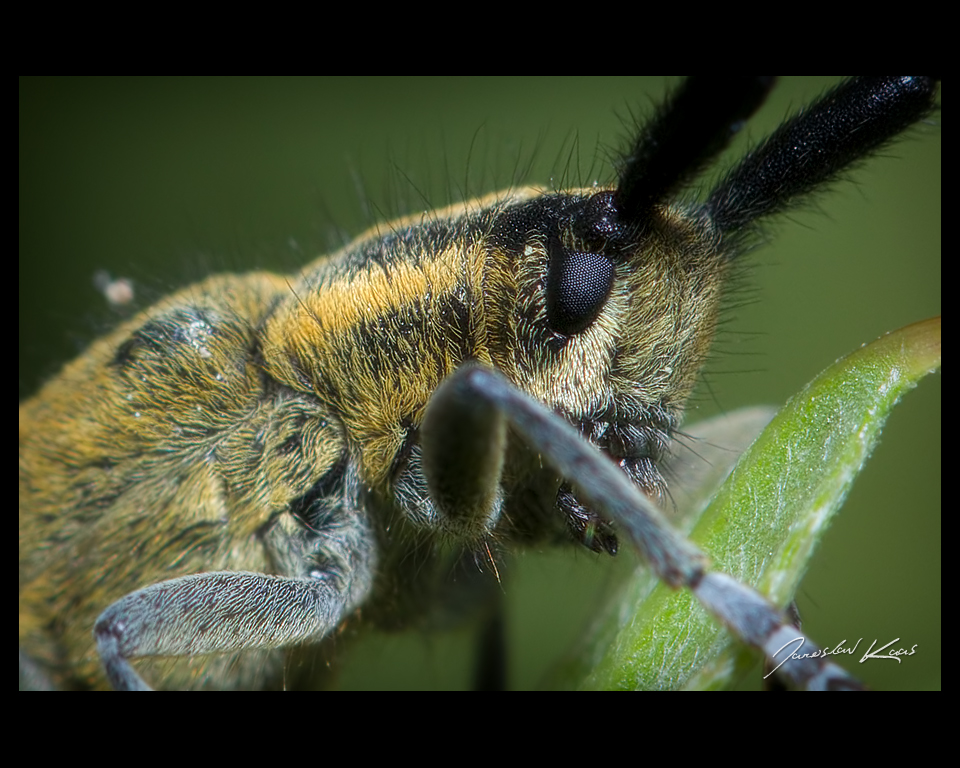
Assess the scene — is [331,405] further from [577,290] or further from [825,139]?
[825,139]

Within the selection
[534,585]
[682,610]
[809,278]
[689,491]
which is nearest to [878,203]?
[809,278]

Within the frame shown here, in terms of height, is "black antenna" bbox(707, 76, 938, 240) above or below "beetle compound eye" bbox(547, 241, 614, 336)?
above

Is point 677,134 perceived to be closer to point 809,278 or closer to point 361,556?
point 361,556

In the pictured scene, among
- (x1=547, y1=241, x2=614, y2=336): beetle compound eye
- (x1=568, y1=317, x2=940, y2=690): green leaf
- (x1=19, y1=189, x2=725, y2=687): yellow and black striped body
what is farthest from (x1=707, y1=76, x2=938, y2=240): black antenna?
(x1=568, y1=317, x2=940, y2=690): green leaf

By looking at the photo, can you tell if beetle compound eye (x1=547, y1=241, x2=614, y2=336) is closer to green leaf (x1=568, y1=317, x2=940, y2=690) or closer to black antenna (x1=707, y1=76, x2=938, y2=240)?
black antenna (x1=707, y1=76, x2=938, y2=240)

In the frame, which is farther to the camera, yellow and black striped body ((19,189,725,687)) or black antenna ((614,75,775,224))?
yellow and black striped body ((19,189,725,687))

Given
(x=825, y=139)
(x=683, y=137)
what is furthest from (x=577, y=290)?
(x=825, y=139)
